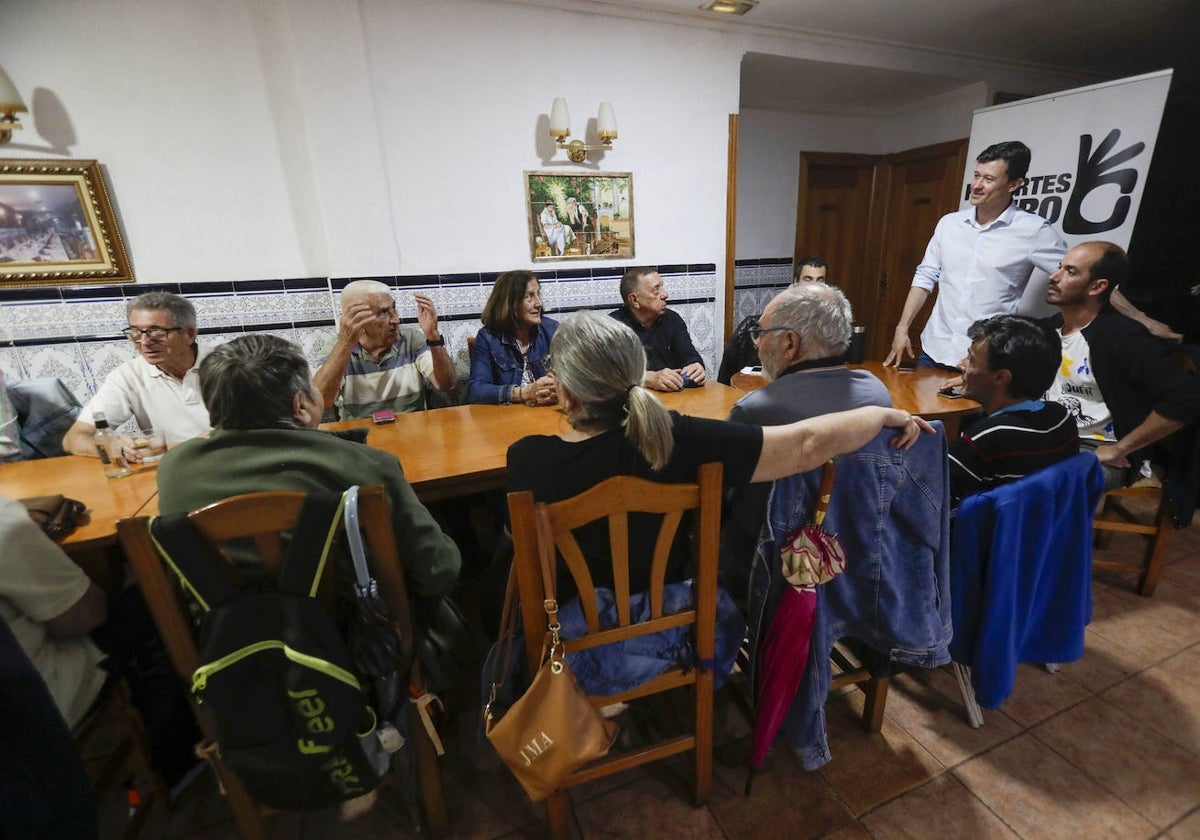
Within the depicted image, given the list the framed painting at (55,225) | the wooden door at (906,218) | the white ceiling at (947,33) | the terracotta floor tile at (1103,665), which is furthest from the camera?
the wooden door at (906,218)

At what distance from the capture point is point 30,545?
976 mm

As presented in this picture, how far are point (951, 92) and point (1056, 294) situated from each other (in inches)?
118

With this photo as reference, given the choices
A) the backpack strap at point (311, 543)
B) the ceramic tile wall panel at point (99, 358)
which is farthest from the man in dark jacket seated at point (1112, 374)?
the ceramic tile wall panel at point (99, 358)

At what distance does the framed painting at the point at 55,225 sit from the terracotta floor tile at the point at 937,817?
147 inches

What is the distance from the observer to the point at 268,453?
99cm

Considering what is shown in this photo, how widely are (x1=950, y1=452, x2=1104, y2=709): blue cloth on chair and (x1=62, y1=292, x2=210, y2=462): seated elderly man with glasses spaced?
241 cm

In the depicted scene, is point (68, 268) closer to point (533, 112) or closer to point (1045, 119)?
point (533, 112)

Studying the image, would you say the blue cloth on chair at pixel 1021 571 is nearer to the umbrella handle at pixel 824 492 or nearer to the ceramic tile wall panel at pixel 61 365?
the umbrella handle at pixel 824 492

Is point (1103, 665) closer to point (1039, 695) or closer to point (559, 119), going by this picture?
point (1039, 695)

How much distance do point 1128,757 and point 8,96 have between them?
4.59 metres

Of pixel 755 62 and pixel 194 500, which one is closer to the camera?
pixel 194 500

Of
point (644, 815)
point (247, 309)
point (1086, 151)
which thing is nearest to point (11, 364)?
point (247, 309)

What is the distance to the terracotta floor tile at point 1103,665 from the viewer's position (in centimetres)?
168

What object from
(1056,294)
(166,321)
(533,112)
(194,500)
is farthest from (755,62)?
(194,500)
